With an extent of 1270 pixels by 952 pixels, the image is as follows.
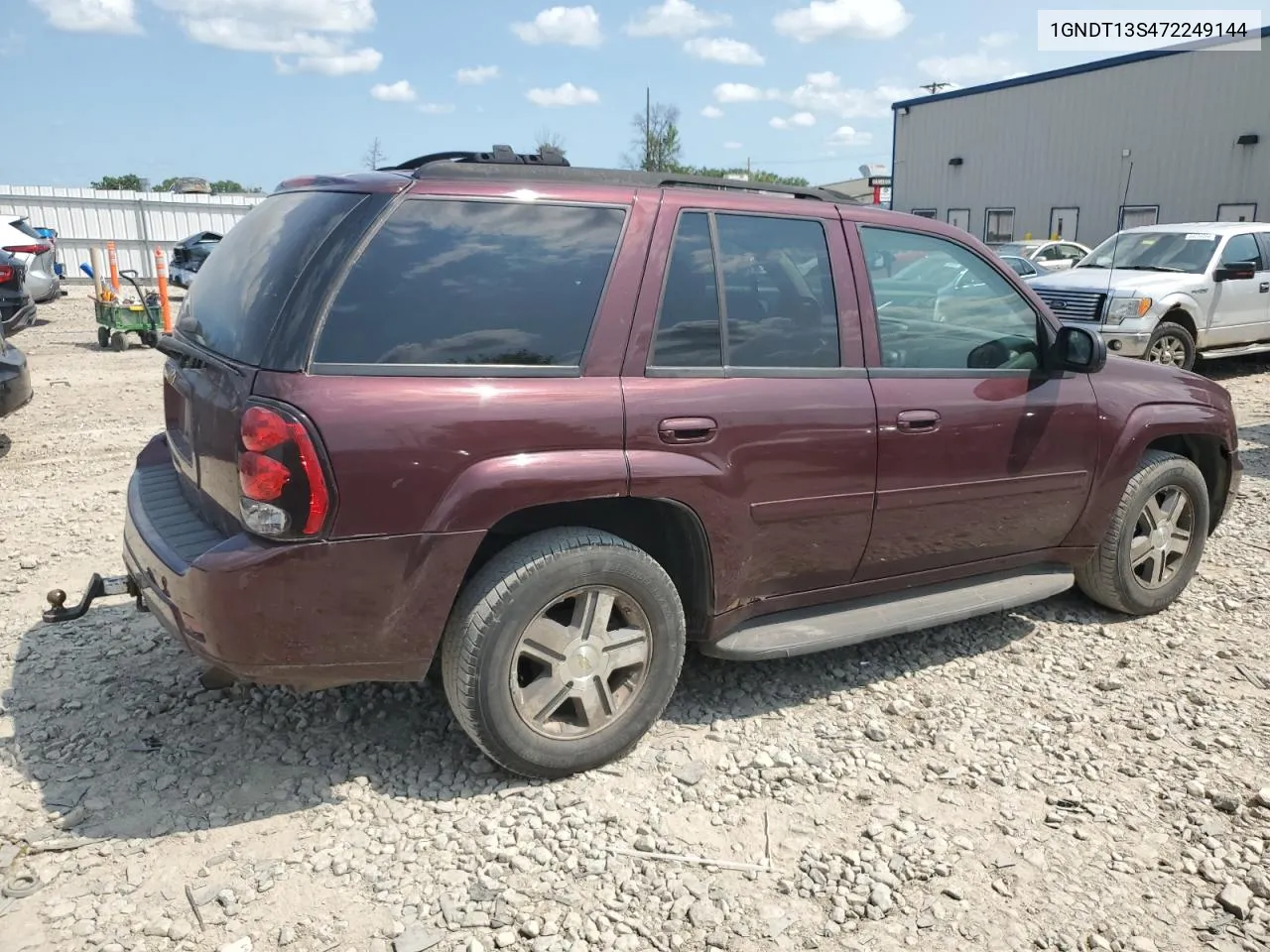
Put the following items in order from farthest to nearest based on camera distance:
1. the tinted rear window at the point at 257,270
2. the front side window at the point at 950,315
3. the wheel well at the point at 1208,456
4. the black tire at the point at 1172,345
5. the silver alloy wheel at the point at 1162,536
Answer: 1. the black tire at the point at 1172,345
2. the wheel well at the point at 1208,456
3. the silver alloy wheel at the point at 1162,536
4. the front side window at the point at 950,315
5. the tinted rear window at the point at 257,270

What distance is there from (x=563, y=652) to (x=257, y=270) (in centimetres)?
153

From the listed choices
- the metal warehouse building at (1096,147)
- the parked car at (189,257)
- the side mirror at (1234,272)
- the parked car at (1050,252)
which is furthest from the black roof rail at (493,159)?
the metal warehouse building at (1096,147)

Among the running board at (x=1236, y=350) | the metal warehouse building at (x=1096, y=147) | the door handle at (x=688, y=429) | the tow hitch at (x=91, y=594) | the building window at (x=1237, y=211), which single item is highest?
the metal warehouse building at (x=1096, y=147)

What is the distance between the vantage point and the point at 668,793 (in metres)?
3.16

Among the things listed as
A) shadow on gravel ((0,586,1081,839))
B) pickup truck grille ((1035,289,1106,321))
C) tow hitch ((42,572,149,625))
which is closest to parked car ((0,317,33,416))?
shadow on gravel ((0,586,1081,839))

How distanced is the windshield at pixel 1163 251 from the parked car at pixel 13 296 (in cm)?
1266

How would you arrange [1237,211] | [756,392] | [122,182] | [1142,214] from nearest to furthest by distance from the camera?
[756,392], [1237,211], [1142,214], [122,182]

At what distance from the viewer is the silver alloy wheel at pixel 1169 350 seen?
11.1 metres

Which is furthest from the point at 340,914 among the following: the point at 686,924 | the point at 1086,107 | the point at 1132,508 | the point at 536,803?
the point at 1086,107

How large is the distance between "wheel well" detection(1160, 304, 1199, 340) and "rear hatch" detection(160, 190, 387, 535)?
421 inches

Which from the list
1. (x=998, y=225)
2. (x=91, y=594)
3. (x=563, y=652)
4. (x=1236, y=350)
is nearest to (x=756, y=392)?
(x=563, y=652)

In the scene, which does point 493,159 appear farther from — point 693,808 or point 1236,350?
point 1236,350

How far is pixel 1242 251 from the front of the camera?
39.6 feet

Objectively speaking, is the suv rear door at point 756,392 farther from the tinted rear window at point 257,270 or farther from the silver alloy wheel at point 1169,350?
the silver alloy wheel at point 1169,350
